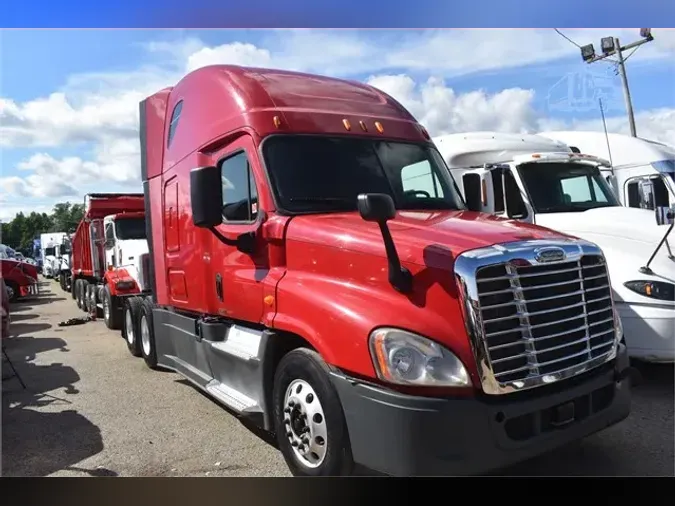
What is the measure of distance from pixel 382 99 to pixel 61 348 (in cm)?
658

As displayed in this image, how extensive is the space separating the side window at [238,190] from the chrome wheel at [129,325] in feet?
14.1

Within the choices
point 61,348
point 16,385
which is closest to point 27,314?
point 61,348

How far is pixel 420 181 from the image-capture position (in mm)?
4664

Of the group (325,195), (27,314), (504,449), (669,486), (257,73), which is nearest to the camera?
(504,449)

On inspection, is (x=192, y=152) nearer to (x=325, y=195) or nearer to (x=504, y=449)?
(x=325, y=195)

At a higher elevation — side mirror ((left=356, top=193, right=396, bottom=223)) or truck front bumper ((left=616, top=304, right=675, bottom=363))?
side mirror ((left=356, top=193, right=396, bottom=223))

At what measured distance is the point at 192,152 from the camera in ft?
17.3

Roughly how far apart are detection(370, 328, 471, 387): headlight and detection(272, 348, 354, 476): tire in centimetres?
43

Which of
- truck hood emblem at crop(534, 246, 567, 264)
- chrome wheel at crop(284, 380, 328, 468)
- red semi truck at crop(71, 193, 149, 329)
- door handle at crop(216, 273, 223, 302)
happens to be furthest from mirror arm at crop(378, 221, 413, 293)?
red semi truck at crop(71, 193, 149, 329)

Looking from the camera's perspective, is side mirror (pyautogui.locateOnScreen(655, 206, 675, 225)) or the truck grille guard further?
side mirror (pyautogui.locateOnScreen(655, 206, 675, 225))

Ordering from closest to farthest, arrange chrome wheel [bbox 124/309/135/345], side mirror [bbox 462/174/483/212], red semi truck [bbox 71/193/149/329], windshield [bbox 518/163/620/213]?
side mirror [bbox 462/174/483/212], windshield [bbox 518/163/620/213], chrome wheel [bbox 124/309/135/345], red semi truck [bbox 71/193/149/329]

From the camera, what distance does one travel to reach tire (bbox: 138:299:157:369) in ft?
23.6

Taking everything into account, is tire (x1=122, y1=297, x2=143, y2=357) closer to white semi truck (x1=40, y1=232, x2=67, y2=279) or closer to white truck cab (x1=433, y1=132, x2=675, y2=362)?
white truck cab (x1=433, y1=132, x2=675, y2=362)

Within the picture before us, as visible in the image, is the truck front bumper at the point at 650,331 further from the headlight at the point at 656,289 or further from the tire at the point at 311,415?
the tire at the point at 311,415
